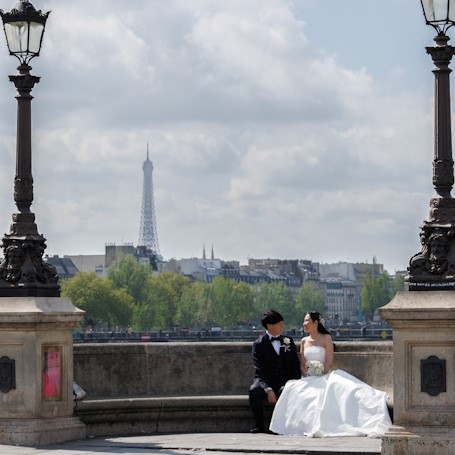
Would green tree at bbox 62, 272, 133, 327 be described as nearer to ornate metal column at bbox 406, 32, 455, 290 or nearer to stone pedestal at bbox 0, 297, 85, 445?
stone pedestal at bbox 0, 297, 85, 445

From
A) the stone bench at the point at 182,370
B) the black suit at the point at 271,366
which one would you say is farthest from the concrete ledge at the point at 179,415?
the black suit at the point at 271,366

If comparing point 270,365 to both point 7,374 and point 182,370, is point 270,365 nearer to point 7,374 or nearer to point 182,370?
point 182,370

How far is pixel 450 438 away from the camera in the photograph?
52.4 feet

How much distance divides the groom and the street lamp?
217 centimetres

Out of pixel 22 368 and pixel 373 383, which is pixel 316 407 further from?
pixel 22 368

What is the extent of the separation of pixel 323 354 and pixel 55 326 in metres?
2.80

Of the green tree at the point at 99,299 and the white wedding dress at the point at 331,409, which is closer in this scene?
the white wedding dress at the point at 331,409

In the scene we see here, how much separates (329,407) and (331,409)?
0.03m

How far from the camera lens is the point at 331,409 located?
18203mm

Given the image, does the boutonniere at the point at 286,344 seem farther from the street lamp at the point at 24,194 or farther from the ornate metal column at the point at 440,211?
the ornate metal column at the point at 440,211

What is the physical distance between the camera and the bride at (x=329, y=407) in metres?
18.0

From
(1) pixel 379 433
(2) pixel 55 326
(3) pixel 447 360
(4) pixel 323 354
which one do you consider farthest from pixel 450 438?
(2) pixel 55 326

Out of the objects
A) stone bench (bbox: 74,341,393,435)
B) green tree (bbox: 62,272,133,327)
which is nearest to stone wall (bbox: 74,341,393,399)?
stone bench (bbox: 74,341,393,435)

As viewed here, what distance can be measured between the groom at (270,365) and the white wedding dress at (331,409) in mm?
232
